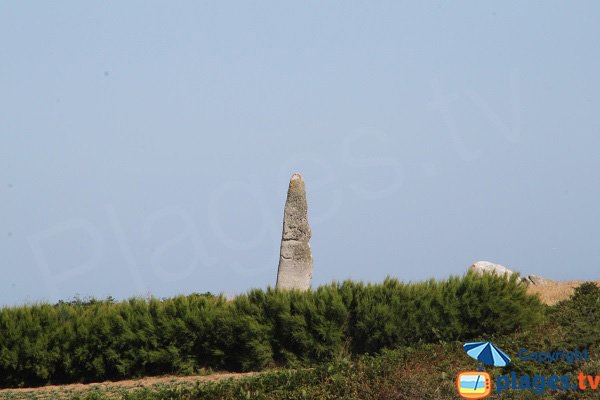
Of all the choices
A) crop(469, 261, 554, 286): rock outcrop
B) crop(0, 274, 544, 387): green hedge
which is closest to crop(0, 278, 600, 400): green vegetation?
crop(0, 274, 544, 387): green hedge

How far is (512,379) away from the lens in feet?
41.3

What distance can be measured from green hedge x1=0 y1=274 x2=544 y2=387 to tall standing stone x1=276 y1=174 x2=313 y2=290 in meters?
2.80

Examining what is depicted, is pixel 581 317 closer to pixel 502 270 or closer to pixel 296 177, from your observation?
pixel 296 177

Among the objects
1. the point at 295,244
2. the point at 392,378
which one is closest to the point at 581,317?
the point at 392,378

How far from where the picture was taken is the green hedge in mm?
16219

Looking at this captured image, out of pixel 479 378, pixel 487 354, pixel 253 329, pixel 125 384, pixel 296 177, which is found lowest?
pixel 125 384

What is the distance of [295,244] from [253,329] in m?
3.96

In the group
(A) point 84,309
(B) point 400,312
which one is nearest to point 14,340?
(A) point 84,309

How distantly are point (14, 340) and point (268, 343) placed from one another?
504cm

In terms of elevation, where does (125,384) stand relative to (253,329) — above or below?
below

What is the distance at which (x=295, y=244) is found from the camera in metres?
19.7

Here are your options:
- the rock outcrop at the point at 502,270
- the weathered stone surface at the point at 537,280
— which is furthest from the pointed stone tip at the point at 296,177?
the weathered stone surface at the point at 537,280

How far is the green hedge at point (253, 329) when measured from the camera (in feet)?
53.2

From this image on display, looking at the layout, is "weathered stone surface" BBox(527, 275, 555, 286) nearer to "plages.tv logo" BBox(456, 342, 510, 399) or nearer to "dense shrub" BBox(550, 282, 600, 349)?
"dense shrub" BBox(550, 282, 600, 349)
